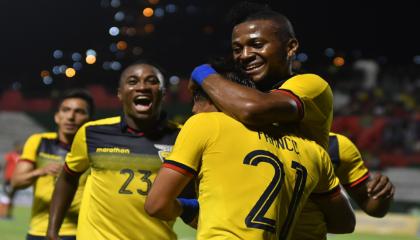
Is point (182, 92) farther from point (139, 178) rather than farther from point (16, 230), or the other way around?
point (139, 178)

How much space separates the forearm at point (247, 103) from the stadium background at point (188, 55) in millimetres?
17206

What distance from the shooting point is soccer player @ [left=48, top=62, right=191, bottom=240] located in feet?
15.2

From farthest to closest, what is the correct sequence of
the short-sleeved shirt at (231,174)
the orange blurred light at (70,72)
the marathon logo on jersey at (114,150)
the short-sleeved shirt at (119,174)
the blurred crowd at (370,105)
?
the orange blurred light at (70,72) → the blurred crowd at (370,105) → the marathon logo on jersey at (114,150) → the short-sleeved shirt at (119,174) → the short-sleeved shirt at (231,174)

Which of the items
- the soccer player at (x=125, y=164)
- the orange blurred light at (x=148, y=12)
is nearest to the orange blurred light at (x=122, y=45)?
the orange blurred light at (x=148, y=12)

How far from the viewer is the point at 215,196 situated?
2699 mm

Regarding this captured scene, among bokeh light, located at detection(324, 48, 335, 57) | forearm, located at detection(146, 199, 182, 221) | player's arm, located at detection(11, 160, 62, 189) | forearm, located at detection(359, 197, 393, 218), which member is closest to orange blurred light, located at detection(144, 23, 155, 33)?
bokeh light, located at detection(324, 48, 335, 57)

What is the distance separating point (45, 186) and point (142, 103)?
1.95 m

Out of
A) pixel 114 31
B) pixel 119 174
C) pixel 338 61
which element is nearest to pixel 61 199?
pixel 119 174

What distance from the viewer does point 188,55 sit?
93.1 ft

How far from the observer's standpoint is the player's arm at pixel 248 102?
9.09ft

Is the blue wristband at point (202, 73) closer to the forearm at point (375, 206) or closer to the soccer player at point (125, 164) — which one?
the forearm at point (375, 206)

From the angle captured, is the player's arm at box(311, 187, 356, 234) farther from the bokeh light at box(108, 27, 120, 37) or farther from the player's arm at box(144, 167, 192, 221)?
the bokeh light at box(108, 27, 120, 37)

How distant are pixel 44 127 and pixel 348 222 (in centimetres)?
2135

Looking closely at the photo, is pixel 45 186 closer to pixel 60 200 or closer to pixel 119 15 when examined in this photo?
pixel 60 200
